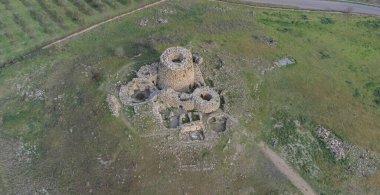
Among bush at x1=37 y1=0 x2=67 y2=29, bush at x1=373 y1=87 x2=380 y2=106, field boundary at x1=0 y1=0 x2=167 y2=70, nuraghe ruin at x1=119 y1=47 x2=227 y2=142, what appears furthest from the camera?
bush at x1=37 y1=0 x2=67 y2=29

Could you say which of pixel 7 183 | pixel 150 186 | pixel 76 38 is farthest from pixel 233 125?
pixel 76 38

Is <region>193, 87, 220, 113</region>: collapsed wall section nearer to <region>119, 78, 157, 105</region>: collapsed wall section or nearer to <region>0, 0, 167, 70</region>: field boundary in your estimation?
<region>119, 78, 157, 105</region>: collapsed wall section

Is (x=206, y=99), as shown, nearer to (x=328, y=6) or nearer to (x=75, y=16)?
(x=75, y=16)

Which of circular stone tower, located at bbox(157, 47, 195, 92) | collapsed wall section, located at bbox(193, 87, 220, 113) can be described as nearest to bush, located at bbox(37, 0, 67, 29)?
circular stone tower, located at bbox(157, 47, 195, 92)

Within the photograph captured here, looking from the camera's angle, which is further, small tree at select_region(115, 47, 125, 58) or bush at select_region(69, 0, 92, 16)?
bush at select_region(69, 0, 92, 16)

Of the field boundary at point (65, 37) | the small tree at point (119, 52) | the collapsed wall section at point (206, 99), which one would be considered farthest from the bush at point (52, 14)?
the collapsed wall section at point (206, 99)

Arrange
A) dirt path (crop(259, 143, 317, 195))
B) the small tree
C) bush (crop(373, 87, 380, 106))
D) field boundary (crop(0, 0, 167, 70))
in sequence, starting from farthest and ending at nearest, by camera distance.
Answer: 1. field boundary (crop(0, 0, 167, 70))
2. the small tree
3. bush (crop(373, 87, 380, 106))
4. dirt path (crop(259, 143, 317, 195))

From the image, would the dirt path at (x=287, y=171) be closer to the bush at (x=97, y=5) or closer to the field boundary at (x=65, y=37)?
the field boundary at (x=65, y=37)

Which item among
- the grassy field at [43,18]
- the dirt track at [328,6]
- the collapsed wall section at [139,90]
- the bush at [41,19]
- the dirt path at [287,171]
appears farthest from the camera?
the dirt track at [328,6]
